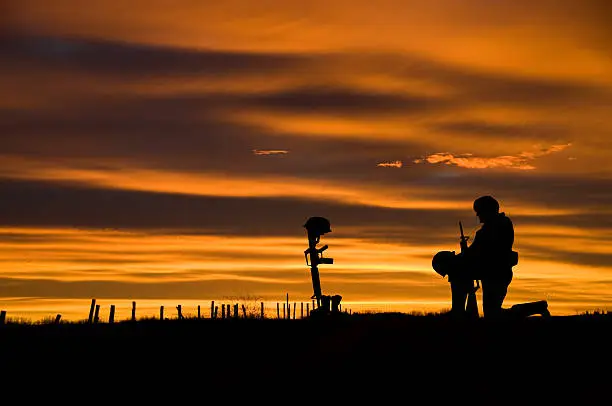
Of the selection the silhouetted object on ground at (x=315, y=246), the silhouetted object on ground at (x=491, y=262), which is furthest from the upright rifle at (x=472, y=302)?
the silhouetted object on ground at (x=315, y=246)

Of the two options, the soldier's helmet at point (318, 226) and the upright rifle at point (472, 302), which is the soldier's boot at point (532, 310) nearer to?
the upright rifle at point (472, 302)

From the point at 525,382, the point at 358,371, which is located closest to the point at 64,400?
the point at 358,371

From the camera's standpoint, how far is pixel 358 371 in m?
17.6

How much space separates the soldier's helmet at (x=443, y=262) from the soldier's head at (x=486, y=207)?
115 centimetres

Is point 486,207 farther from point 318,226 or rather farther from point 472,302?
point 318,226

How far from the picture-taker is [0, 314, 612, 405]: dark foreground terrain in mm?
16266

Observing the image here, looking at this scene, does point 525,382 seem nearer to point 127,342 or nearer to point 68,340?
point 127,342

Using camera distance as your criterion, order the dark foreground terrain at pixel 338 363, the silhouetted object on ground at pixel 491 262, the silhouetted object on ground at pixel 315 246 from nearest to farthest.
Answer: the dark foreground terrain at pixel 338 363
the silhouetted object on ground at pixel 491 262
the silhouetted object on ground at pixel 315 246

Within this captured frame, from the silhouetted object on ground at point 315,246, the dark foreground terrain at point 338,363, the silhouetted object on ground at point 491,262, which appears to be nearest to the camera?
the dark foreground terrain at point 338,363

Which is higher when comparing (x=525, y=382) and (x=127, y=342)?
(x=127, y=342)

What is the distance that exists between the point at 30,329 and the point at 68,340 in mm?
6747

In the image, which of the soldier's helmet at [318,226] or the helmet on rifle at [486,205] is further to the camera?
the soldier's helmet at [318,226]

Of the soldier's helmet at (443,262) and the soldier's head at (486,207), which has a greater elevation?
the soldier's head at (486,207)

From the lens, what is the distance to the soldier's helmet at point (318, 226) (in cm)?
2859
